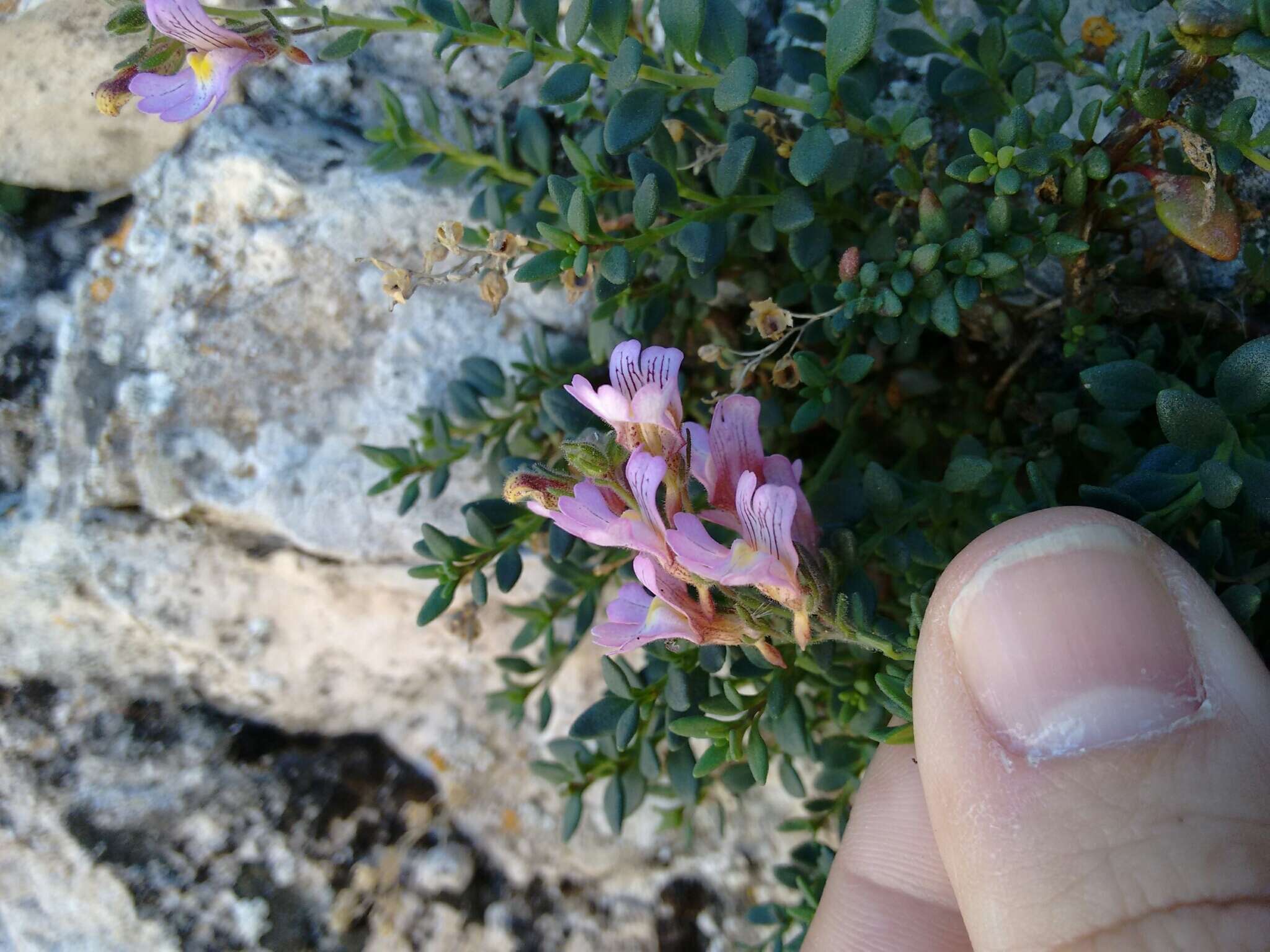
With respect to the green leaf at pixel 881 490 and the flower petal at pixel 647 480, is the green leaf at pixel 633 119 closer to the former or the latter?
the flower petal at pixel 647 480

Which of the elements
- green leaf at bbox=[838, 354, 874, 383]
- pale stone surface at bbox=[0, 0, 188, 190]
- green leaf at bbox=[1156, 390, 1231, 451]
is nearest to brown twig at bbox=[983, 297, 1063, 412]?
green leaf at bbox=[838, 354, 874, 383]

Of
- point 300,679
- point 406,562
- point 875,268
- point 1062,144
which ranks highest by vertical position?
point 1062,144

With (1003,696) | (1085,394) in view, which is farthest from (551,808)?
(1085,394)

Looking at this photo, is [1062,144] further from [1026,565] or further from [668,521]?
[668,521]

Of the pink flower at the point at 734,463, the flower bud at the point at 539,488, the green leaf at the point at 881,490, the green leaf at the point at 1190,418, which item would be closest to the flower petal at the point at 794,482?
the pink flower at the point at 734,463

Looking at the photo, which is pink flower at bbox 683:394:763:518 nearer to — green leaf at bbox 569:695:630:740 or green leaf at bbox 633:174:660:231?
green leaf at bbox 633:174:660:231

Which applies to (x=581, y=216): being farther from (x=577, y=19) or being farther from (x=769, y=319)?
(x=769, y=319)

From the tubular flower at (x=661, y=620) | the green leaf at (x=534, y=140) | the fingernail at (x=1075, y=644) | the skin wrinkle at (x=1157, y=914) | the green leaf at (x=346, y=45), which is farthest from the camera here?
the green leaf at (x=534, y=140)
